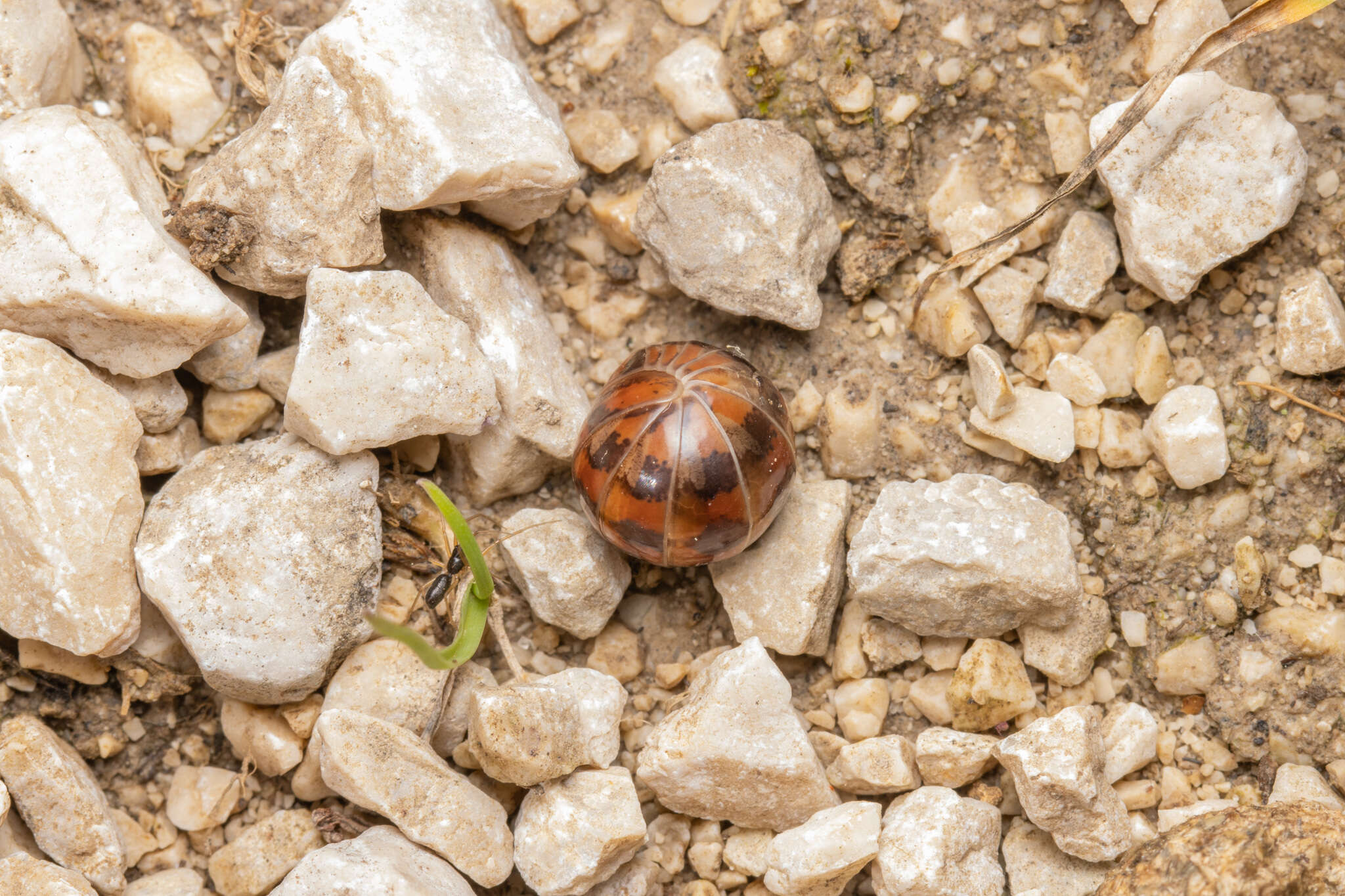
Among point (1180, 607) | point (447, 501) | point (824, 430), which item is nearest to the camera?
point (447, 501)

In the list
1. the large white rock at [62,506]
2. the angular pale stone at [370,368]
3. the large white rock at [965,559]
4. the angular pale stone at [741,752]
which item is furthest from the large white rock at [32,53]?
the large white rock at [965,559]

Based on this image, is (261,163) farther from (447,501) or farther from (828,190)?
(828,190)

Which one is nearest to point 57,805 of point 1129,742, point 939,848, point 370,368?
point 370,368

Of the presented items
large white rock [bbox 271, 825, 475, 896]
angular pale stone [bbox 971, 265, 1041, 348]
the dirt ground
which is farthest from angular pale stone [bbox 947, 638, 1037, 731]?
large white rock [bbox 271, 825, 475, 896]

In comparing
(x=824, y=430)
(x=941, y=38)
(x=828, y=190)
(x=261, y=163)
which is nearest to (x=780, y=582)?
(x=824, y=430)

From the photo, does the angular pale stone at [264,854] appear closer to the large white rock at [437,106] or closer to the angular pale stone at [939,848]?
the angular pale stone at [939,848]

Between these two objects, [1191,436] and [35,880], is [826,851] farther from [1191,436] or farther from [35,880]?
[35,880]
